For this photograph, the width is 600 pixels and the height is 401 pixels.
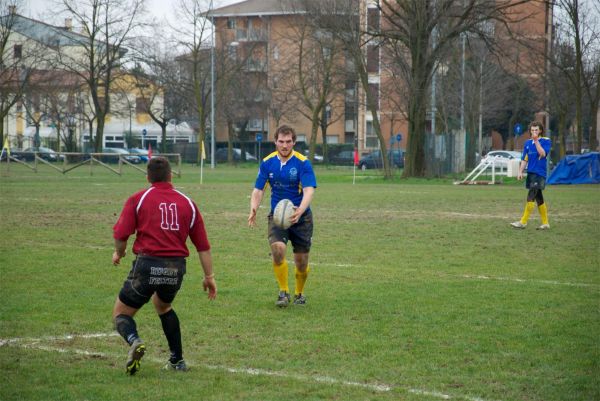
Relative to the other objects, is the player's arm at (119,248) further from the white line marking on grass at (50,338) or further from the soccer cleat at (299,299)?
the soccer cleat at (299,299)

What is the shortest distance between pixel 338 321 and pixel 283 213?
1281 mm

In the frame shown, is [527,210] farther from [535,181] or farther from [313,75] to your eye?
[313,75]

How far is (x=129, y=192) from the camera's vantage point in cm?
2902

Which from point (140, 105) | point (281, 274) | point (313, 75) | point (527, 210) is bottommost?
point (281, 274)

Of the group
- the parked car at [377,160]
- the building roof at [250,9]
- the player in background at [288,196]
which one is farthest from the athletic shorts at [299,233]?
the building roof at [250,9]

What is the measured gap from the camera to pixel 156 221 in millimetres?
6391

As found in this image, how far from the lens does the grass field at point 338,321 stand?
20.1 feet

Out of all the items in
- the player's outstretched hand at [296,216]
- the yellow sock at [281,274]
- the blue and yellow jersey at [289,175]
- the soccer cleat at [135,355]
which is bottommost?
the soccer cleat at [135,355]

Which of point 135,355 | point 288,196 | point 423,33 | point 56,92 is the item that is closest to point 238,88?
point 56,92

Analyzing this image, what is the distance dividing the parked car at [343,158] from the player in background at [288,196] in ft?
221

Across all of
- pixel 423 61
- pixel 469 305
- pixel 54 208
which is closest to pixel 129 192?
pixel 54 208

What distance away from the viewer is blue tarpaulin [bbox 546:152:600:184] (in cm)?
3841

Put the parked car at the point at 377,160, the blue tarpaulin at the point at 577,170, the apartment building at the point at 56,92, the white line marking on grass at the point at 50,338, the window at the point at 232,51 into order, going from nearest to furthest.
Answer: the white line marking on grass at the point at 50,338
the blue tarpaulin at the point at 577,170
the apartment building at the point at 56,92
the parked car at the point at 377,160
the window at the point at 232,51

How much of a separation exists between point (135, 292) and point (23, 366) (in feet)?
3.42
